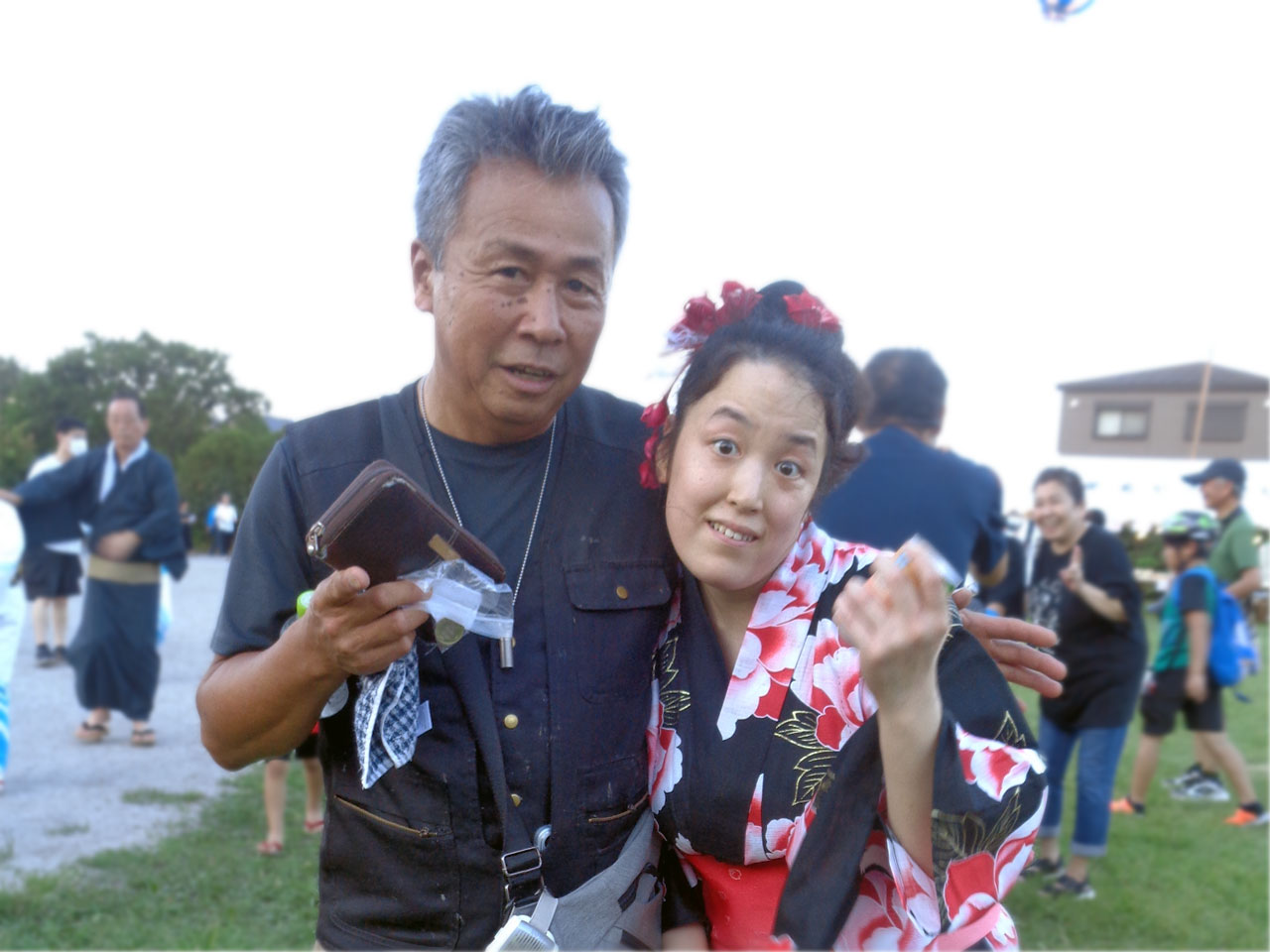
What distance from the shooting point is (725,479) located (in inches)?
69.2

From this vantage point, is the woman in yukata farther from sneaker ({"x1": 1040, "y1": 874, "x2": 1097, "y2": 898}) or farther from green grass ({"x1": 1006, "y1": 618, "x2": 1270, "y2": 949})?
sneaker ({"x1": 1040, "y1": 874, "x2": 1097, "y2": 898})

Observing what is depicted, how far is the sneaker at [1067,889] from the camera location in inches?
203

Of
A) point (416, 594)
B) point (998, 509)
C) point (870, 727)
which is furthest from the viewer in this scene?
point (998, 509)

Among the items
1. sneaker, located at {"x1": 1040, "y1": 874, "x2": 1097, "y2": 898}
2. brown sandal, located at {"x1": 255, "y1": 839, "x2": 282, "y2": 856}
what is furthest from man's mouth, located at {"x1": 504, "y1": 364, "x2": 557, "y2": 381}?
sneaker, located at {"x1": 1040, "y1": 874, "x2": 1097, "y2": 898}

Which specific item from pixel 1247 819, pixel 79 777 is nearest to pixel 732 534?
pixel 79 777

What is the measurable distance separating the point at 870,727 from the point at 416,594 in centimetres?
74

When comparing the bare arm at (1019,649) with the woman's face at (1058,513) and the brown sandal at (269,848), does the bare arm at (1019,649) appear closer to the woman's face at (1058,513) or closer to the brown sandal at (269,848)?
the woman's face at (1058,513)

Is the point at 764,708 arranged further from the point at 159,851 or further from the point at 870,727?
the point at 159,851

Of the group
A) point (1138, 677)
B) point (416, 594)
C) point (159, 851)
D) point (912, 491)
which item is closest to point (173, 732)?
point (159, 851)

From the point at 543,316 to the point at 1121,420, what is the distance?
41.6 metres

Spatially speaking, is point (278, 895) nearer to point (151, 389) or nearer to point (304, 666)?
point (304, 666)

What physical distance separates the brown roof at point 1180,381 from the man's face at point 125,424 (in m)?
37.3

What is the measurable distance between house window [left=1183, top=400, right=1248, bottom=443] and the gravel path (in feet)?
119

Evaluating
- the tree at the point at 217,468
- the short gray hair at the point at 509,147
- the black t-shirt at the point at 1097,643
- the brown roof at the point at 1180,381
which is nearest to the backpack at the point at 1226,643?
the black t-shirt at the point at 1097,643
